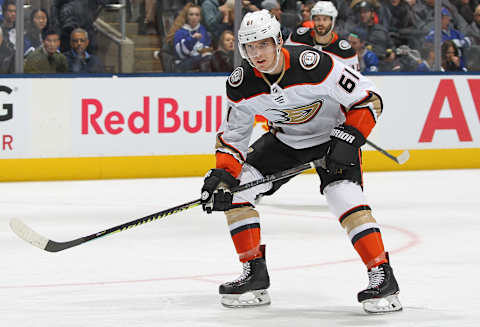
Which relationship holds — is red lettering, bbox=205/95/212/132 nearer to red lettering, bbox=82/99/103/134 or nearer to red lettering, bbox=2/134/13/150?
red lettering, bbox=82/99/103/134

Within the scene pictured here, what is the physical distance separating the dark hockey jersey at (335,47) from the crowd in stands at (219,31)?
0.57 meters

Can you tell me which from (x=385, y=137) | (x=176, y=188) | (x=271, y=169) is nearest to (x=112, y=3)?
(x=176, y=188)

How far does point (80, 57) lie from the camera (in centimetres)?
955

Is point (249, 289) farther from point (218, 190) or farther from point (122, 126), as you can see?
point (122, 126)

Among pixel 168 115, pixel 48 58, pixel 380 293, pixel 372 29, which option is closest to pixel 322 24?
pixel 168 115

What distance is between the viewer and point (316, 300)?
15.3 ft

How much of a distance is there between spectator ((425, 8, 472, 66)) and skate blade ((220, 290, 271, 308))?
6.49m

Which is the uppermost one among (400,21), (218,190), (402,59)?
(218,190)

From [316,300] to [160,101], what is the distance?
522 centimetres

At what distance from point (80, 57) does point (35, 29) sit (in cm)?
45

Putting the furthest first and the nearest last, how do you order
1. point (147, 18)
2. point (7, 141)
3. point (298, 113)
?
point (147, 18), point (7, 141), point (298, 113)

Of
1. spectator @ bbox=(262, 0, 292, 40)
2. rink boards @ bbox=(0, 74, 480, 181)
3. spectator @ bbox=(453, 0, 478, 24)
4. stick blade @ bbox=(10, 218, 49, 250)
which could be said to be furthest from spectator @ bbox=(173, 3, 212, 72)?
stick blade @ bbox=(10, 218, 49, 250)

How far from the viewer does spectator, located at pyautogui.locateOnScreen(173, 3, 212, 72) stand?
9930mm

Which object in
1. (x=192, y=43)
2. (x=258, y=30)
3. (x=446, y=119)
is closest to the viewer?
(x=258, y=30)
